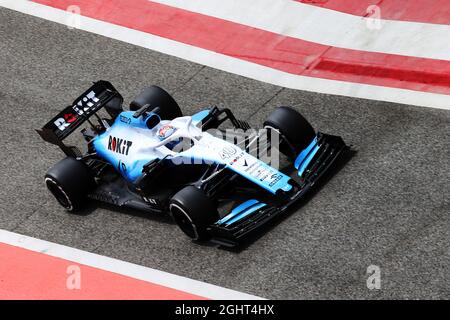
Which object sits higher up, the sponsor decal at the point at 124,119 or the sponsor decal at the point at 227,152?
the sponsor decal at the point at 124,119

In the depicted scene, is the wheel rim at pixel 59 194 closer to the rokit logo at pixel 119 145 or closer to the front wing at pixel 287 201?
the rokit logo at pixel 119 145

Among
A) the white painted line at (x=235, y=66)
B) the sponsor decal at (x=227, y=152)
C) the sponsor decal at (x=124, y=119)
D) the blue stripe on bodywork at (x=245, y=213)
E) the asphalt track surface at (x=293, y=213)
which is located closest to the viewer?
the asphalt track surface at (x=293, y=213)

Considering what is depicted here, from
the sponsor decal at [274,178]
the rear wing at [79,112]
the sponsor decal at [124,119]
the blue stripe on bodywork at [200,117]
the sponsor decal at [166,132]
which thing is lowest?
the sponsor decal at [274,178]

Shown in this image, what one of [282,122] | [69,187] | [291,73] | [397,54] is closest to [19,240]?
[69,187]

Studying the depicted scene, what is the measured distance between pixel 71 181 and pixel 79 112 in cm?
119

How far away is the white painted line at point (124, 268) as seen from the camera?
1238 centimetres

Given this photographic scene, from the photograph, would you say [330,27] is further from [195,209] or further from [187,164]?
[195,209]

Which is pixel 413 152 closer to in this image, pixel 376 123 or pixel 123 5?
pixel 376 123

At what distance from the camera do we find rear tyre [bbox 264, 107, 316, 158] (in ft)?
45.0

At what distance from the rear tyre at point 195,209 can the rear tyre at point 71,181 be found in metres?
1.69

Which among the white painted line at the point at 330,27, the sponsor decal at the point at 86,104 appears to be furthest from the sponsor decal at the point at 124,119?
the white painted line at the point at 330,27

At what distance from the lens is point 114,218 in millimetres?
13938

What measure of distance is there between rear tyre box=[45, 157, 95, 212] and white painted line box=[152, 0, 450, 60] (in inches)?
185

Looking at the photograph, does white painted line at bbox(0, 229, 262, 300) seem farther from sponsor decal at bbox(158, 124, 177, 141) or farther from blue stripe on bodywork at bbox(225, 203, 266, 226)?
sponsor decal at bbox(158, 124, 177, 141)
